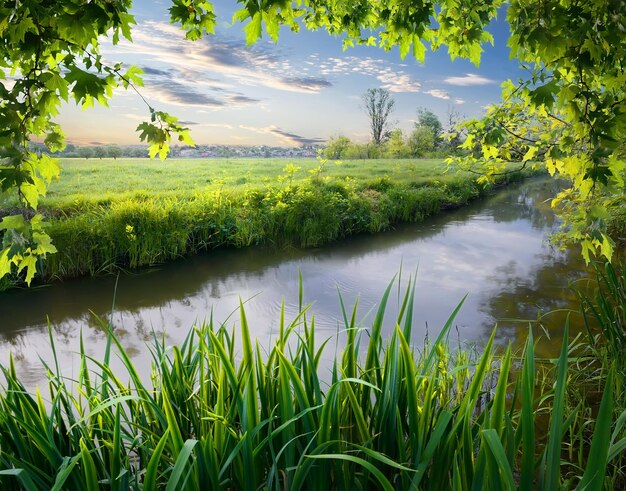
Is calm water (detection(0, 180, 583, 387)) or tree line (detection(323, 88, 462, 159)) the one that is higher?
tree line (detection(323, 88, 462, 159))

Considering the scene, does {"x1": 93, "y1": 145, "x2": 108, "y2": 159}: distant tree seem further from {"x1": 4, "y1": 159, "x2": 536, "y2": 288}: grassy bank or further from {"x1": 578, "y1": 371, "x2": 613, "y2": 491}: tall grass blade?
{"x1": 578, "y1": 371, "x2": 613, "y2": 491}: tall grass blade

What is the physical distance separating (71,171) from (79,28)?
40.6 ft

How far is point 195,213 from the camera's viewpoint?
729 cm

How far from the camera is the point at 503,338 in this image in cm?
424

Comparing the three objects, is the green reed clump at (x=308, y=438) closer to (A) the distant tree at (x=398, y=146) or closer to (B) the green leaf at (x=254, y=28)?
(B) the green leaf at (x=254, y=28)

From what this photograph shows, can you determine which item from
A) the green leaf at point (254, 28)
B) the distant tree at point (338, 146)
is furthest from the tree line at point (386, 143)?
the green leaf at point (254, 28)

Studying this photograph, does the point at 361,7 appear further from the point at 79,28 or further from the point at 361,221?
the point at 361,221

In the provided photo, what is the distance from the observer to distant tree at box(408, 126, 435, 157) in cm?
2672

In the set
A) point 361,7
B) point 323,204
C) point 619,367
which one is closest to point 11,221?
point 619,367

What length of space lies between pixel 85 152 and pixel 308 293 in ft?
46.0

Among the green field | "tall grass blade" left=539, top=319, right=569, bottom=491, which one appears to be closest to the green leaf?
"tall grass blade" left=539, top=319, right=569, bottom=491

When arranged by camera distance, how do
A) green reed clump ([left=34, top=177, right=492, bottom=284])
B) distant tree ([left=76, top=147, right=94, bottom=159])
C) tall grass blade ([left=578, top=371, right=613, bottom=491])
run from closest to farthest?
tall grass blade ([left=578, top=371, right=613, bottom=491])
green reed clump ([left=34, top=177, right=492, bottom=284])
distant tree ([left=76, top=147, right=94, bottom=159])

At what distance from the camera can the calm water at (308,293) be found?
448 cm

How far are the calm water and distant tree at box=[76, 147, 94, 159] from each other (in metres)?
11.8
